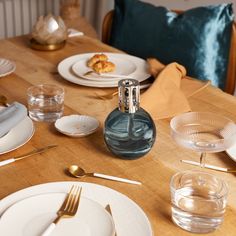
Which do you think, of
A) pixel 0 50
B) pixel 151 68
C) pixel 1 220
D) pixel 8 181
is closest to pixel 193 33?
pixel 151 68

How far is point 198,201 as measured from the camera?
2.66ft

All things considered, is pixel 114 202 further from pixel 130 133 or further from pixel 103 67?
pixel 103 67

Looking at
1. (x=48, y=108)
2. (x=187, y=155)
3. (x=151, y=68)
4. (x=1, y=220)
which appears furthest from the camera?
(x=151, y=68)

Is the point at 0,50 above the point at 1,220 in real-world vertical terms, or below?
below

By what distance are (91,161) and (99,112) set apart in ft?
0.82

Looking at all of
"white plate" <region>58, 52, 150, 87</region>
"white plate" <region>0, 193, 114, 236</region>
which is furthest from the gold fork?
"white plate" <region>58, 52, 150, 87</region>

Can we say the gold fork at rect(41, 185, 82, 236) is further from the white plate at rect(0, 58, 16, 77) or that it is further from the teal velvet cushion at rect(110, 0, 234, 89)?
the teal velvet cushion at rect(110, 0, 234, 89)

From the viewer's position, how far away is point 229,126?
102 centimetres

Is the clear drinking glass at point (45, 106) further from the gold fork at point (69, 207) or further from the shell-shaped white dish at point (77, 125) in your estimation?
→ the gold fork at point (69, 207)

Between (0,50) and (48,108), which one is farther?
(0,50)

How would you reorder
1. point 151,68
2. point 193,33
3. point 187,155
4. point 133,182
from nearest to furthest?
1. point 133,182
2. point 187,155
3. point 151,68
4. point 193,33

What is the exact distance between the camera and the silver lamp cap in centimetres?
92

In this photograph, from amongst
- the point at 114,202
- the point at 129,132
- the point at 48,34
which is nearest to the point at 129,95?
the point at 129,132

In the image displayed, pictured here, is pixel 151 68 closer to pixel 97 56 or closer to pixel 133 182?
pixel 97 56
